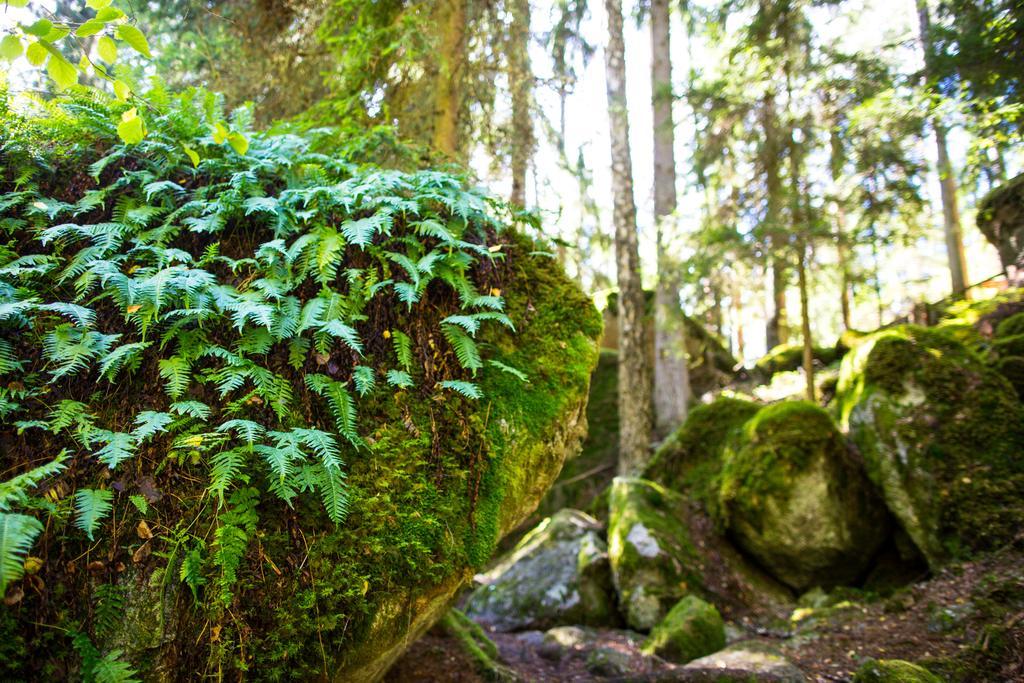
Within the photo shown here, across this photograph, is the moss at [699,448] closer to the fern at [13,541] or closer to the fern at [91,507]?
the fern at [91,507]

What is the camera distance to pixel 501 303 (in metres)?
3.95

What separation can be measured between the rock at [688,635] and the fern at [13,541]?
18.6 feet

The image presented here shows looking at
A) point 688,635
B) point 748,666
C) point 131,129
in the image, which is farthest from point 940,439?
point 131,129

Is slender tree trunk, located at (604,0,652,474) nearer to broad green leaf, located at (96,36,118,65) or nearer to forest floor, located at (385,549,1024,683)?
forest floor, located at (385,549,1024,683)

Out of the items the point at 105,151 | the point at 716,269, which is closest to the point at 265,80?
the point at 105,151

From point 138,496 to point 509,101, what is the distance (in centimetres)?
727

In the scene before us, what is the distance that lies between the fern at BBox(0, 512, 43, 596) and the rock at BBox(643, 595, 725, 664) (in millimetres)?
5677

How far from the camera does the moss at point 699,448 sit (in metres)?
9.27

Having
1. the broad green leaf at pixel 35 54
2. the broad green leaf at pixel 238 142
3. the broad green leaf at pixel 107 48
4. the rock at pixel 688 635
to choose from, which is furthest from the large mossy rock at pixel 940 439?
the broad green leaf at pixel 35 54

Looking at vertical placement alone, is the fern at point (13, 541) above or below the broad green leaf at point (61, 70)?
below

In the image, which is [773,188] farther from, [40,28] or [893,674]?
[40,28]

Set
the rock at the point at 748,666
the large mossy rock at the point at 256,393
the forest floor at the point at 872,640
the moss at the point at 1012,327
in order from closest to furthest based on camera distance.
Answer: the large mossy rock at the point at 256,393 < the rock at the point at 748,666 < the forest floor at the point at 872,640 < the moss at the point at 1012,327

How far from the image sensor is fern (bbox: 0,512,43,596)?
2127 mm

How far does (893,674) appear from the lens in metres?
3.76
